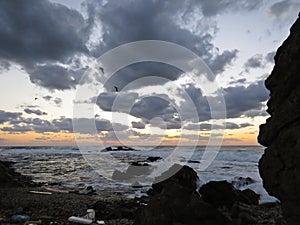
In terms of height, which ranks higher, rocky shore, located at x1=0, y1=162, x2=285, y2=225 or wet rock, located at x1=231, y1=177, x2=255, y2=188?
rocky shore, located at x1=0, y1=162, x2=285, y2=225

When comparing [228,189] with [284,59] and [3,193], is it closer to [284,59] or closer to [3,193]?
[284,59]

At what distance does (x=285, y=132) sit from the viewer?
7719mm

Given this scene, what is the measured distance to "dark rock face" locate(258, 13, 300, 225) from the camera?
7.43 meters

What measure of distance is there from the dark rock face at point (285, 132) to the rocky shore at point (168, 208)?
7.96ft

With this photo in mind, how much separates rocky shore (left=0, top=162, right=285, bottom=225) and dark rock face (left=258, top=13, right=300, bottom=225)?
2.43 meters

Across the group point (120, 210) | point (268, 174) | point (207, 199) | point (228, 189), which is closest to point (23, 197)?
point (120, 210)

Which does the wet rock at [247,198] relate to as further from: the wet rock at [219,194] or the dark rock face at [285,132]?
the dark rock face at [285,132]

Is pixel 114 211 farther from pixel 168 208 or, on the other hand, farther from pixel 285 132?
pixel 285 132

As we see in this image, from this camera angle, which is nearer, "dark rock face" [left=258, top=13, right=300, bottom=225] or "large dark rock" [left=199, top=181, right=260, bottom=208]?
"dark rock face" [left=258, top=13, right=300, bottom=225]

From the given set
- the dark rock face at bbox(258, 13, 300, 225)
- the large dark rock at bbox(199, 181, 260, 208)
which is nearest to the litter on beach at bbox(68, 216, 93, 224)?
the large dark rock at bbox(199, 181, 260, 208)

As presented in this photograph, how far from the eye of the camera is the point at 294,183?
7379 mm

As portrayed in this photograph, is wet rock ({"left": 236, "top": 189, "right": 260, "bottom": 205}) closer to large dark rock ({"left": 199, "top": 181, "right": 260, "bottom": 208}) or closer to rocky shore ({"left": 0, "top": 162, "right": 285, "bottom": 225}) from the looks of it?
rocky shore ({"left": 0, "top": 162, "right": 285, "bottom": 225})

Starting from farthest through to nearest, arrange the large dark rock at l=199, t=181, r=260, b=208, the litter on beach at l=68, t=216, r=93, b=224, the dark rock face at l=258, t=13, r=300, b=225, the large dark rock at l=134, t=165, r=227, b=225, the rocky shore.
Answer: the large dark rock at l=199, t=181, r=260, b=208 < the litter on beach at l=68, t=216, r=93, b=224 < the rocky shore < the large dark rock at l=134, t=165, r=227, b=225 < the dark rock face at l=258, t=13, r=300, b=225

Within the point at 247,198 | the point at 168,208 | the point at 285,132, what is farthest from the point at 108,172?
the point at 285,132
